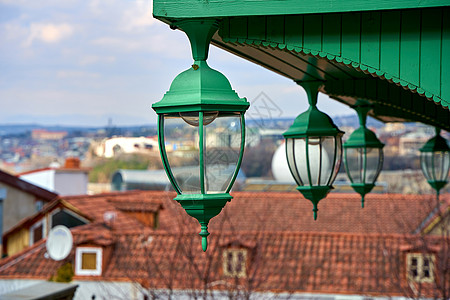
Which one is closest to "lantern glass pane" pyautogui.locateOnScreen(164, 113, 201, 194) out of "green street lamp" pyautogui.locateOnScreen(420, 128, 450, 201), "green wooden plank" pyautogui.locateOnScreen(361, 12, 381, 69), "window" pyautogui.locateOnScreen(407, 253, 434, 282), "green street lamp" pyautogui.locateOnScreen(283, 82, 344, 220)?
"green wooden plank" pyautogui.locateOnScreen(361, 12, 381, 69)

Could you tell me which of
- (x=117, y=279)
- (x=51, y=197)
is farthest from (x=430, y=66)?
(x=51, y=197)

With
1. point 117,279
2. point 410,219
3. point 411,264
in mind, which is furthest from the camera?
point 410,219

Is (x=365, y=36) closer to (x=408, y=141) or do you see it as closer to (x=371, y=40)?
(x=371, y=40)

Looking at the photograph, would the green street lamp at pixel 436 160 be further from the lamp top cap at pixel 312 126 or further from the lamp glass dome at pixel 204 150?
the lamp glass dome at pixel 204 150

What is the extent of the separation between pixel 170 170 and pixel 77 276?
1568 cm

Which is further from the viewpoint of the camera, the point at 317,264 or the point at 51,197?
the point at 51,197

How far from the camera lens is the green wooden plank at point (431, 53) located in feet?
8.27

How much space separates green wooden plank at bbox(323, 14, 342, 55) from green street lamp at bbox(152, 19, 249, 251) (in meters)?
0.35

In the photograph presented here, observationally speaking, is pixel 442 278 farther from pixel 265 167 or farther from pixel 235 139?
pixel 265 167

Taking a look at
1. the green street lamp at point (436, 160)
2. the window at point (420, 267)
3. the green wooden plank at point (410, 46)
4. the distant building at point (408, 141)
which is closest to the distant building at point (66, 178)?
the distant building at point (408, 141)

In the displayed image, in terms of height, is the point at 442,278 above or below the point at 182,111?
below

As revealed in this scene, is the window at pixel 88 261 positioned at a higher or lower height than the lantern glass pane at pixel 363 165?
lower

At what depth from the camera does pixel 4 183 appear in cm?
2447

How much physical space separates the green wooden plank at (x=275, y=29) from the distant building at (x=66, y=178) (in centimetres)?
2898
